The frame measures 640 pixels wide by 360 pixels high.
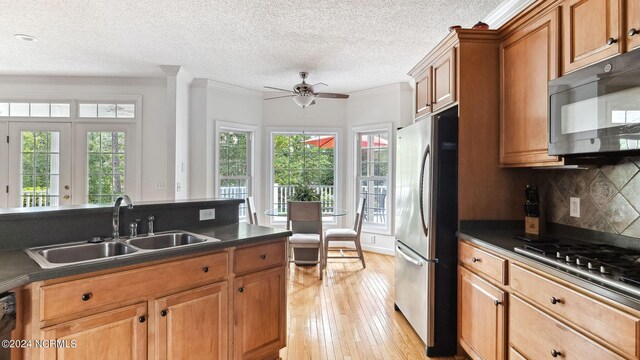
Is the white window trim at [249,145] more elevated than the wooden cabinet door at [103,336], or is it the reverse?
the white window trim at [249,145]

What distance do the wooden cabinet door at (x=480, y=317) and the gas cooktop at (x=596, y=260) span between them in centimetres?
35

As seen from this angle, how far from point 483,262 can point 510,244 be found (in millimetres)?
195

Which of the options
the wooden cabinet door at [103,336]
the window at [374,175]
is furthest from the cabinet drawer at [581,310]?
the window at [374,175]

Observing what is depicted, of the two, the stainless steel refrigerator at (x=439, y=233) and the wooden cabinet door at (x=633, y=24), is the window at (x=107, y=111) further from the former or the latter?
Answer: the wooden cabinet door at (x=633, y=24)

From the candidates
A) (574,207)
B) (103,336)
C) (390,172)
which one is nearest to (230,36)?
(103,336)

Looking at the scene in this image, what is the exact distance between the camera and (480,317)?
209cm

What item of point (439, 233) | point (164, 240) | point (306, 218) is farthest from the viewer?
point (306, 218)

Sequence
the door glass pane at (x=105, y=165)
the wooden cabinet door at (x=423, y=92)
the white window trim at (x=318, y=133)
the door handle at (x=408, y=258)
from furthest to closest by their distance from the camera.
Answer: the white window trim at (x=318, y=133), the door glass pane at (x=105, y=165), the wooden cabinet door at (x=423, y=92), the door handle at (x=408, y=258)

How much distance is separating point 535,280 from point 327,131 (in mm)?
4659

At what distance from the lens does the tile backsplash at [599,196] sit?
1.81 meters

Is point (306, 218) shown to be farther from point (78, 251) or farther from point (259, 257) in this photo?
point (78, 251)

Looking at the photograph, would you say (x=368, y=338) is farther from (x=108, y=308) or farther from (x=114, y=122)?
(x=114, y=122)

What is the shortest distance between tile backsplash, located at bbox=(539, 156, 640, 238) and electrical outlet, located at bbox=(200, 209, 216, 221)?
243cm

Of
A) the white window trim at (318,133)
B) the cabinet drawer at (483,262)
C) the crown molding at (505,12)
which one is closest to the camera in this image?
the cabinet drawer at (483,262)
